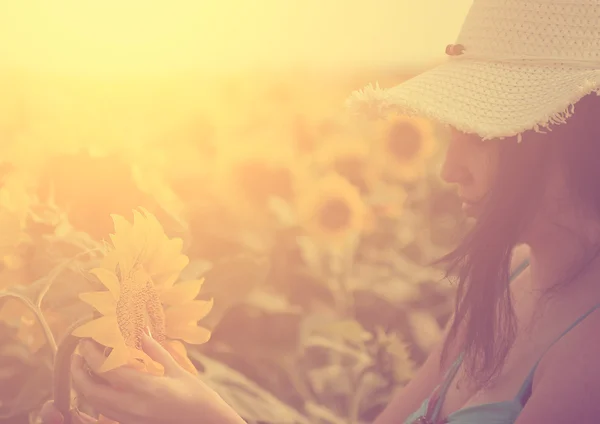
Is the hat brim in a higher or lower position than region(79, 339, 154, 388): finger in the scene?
higher

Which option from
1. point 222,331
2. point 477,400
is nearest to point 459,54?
point 477,400

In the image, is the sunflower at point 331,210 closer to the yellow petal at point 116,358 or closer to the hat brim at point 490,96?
the hat brim at point 490,96

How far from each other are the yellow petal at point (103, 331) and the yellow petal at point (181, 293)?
0.07m

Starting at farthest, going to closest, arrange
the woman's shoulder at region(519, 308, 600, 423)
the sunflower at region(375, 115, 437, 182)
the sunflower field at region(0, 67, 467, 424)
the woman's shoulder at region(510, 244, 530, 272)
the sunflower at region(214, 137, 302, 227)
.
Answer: the sunflower at region(375, 115, 437, 182), the sunflower at region(214, 137, 302, 227), the sunflower field at region(0, 67, 467, 424), the woman's shoulder at region(510, 244, 530, 272), the woman's shoulder at region(519, 308, 600, 423)

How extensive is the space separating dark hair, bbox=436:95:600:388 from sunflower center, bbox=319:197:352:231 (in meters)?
0.44

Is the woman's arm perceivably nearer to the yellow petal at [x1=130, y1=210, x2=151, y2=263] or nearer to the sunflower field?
the sunflower field

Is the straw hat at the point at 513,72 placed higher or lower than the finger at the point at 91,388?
higher

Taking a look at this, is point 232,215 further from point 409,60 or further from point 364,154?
point 409,60

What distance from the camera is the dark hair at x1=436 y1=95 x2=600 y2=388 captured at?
55 cm

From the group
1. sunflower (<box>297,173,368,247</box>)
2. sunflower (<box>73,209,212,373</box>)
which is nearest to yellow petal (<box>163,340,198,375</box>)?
sunflower (<box>73,209,212,373</box>)

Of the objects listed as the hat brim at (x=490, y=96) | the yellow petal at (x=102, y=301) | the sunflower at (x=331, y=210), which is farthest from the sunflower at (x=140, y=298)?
the sunflower at (x=331, y=210)

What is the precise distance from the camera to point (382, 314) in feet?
3.67

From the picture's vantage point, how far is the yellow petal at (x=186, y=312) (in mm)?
603

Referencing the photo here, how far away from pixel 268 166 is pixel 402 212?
246 millimetres
